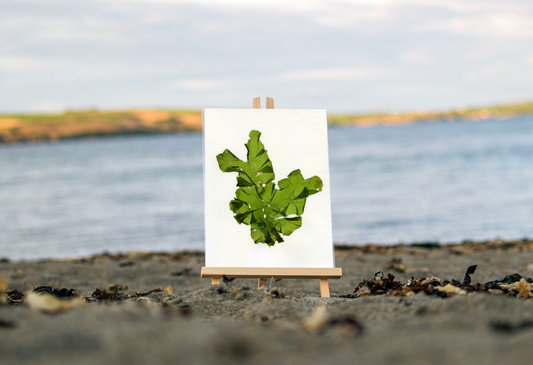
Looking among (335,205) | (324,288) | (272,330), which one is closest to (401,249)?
(324,288)

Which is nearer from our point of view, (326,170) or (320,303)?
(320,303)

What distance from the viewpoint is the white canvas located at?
148 inches

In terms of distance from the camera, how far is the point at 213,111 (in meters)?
3.95

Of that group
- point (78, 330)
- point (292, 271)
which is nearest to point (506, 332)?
point (78, 330)

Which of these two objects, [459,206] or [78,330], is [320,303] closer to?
[78,330]

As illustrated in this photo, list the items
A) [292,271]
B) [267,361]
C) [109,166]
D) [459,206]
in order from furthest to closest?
[109,166] → [459,206] → [292,271] → [267,361]

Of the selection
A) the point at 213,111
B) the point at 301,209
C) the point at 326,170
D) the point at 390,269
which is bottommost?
the point at 390,269

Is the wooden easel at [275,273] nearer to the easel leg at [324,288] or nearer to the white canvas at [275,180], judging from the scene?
the easel leg at [324,288]

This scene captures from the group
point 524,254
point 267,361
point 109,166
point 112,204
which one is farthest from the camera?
point 109,166

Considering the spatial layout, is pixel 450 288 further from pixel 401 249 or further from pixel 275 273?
pixel 401 249

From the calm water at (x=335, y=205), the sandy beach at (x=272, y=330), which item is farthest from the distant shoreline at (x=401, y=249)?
the sandy beach at (x=272, y=330)

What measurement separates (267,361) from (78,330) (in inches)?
27.0

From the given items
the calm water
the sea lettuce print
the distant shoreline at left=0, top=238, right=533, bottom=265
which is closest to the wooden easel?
the sea lettuce print

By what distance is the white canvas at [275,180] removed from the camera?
12.3 ft
